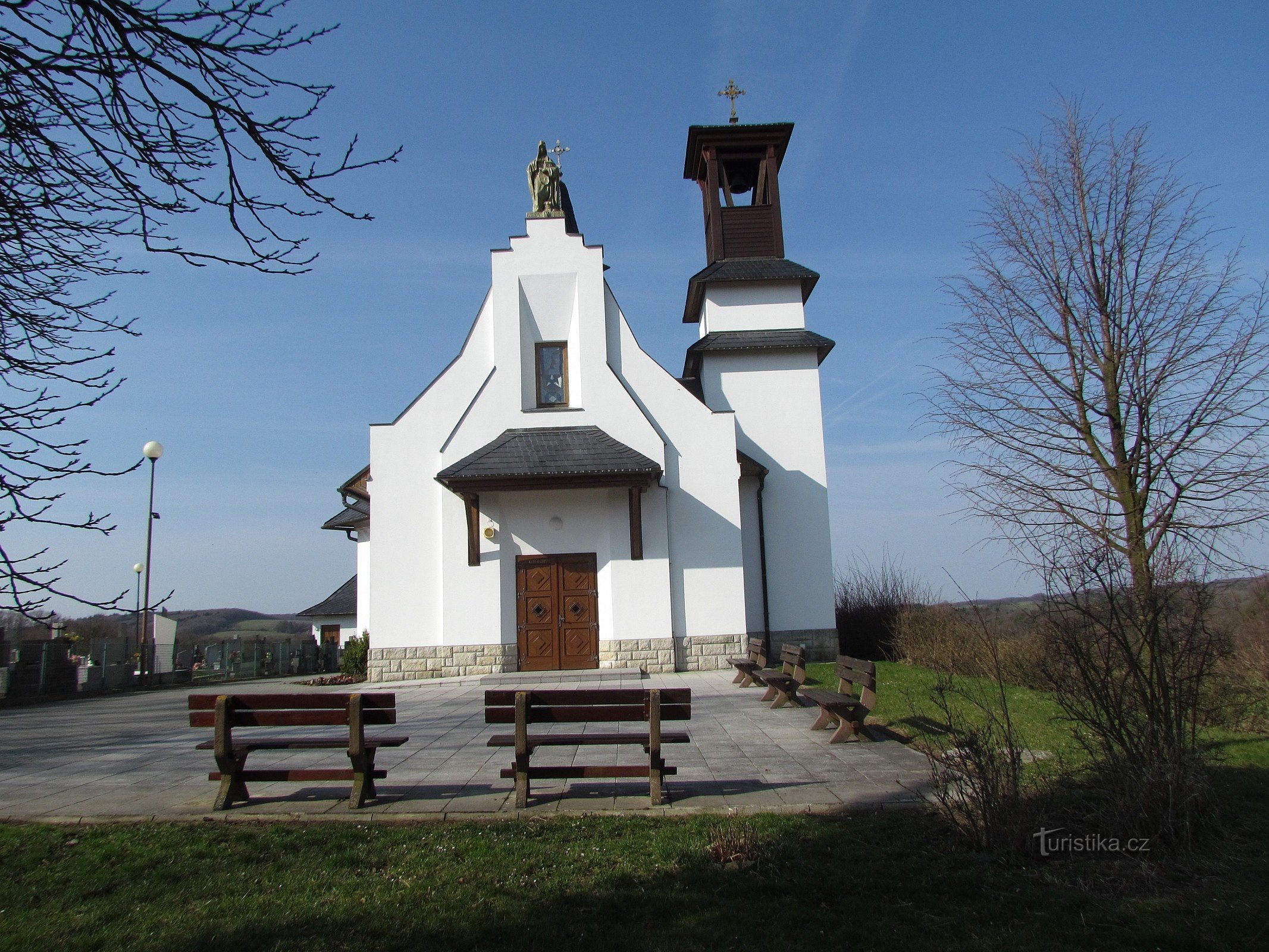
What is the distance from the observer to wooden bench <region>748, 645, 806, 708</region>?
11.3 metres

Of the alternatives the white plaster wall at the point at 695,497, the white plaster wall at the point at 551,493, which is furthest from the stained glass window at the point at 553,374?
the white plaster wall at the point at 695,497

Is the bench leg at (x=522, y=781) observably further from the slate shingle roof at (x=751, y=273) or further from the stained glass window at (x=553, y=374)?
the slate shingle roof at (x=751, y=273)

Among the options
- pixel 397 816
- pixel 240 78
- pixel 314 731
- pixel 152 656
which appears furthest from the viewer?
pixel 152 656

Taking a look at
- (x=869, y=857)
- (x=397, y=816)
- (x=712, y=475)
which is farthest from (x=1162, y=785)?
(x=712, y=475)

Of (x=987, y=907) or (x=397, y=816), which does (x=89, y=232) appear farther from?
(x=987, y=907)

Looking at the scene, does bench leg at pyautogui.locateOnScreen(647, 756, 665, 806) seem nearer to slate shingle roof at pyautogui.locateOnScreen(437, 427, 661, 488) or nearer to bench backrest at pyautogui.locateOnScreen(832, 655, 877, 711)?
bench backrest at pyautogui.locateOnScreen(832, 655, 877, 711)

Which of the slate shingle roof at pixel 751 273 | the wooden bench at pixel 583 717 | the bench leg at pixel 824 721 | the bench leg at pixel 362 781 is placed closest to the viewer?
the wooden bench at pixel 583 717

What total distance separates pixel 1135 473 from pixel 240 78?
9378 mm

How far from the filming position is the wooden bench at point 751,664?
540 inches

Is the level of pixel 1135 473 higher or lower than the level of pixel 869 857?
higher

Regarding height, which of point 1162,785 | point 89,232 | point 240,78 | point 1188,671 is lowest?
point 1162,785

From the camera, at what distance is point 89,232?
15.9 feet

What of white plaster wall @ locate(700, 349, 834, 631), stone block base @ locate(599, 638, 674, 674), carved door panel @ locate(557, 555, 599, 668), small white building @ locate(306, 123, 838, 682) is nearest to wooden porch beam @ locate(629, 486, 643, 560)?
small white building @ locate(306, 123, 838, 682)

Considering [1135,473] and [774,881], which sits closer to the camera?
[774,881]
